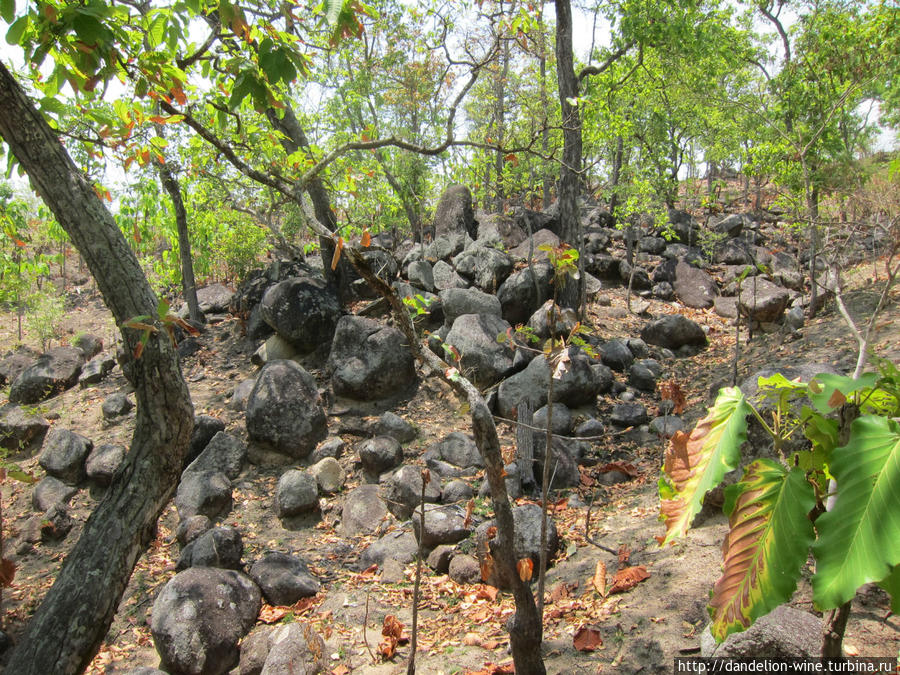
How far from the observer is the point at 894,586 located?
1.22 meters

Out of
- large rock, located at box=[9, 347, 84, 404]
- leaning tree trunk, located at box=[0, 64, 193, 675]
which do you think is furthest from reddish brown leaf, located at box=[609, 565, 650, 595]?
large rock, located at box=[9, 347, 84, 404]

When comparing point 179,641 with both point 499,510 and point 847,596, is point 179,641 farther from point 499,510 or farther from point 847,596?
point 847,596

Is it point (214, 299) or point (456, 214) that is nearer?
point (214, 299)

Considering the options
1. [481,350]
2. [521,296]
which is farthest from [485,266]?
[481,350]

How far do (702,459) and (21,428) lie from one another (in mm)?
9466

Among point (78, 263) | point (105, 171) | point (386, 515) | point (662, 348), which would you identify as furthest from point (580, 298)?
point (78, 263)

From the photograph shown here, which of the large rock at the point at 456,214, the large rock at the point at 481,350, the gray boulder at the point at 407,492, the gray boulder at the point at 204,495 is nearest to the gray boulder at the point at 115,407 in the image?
the gray boulder at the point at 204,495

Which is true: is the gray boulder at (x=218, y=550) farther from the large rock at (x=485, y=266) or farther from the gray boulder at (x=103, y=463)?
the large rock at (x=485, y=266)

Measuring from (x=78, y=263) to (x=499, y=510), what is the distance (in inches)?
835

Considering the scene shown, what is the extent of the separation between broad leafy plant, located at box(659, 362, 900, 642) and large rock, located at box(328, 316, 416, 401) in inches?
258

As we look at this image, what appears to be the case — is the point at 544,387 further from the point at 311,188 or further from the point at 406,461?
the point at 311,188

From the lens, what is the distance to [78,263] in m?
19.0

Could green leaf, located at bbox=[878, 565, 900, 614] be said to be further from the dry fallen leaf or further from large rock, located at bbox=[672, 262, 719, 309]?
large rock, located at bbox=[672, 262, 719, 309]

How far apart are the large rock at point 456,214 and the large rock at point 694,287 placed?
4.61 metres
